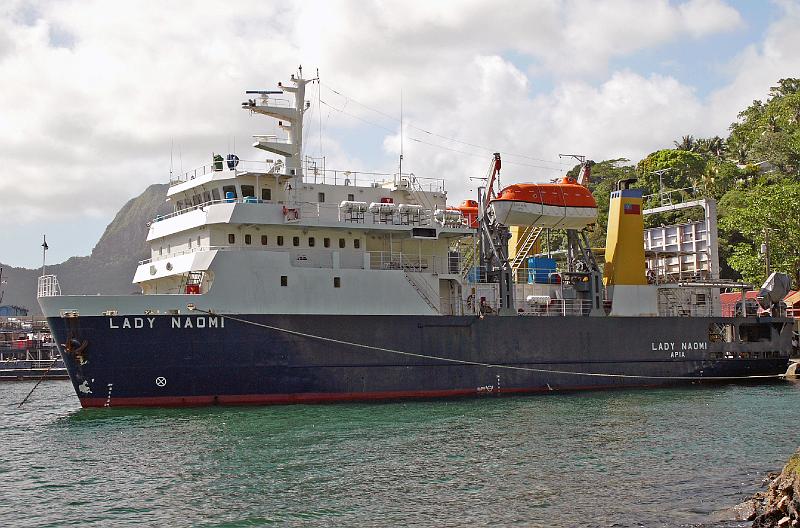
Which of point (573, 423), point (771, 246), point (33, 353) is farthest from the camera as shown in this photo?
point (33, 353)

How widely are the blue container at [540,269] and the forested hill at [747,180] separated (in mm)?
14131

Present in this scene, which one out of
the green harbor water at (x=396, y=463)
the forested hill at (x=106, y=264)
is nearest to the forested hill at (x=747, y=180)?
the green harbor water at (x=396, y=463)

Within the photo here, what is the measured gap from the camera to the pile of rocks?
9.01m

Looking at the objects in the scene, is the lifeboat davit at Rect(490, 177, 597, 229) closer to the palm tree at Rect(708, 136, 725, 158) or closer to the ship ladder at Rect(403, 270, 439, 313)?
the ship ladder at Rect(403, 270, 439, 313)

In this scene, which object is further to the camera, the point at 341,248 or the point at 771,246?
the point at 771,246

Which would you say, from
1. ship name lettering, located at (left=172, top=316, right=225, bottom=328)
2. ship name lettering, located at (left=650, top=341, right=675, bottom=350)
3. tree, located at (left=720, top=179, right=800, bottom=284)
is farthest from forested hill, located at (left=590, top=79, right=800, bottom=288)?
ship name lettering, located at (left=172, top=316, right=225, bottom=328)

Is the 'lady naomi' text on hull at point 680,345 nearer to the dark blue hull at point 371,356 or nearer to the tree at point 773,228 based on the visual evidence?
the dark blue hull at point 371,356

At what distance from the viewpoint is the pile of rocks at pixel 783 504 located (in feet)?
29.6

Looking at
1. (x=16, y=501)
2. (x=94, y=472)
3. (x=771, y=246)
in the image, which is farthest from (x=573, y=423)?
(x=771, y=246)

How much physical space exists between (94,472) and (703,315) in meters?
21.3

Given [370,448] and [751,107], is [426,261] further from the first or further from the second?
[751,107]

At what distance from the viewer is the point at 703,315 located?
28.9 metres

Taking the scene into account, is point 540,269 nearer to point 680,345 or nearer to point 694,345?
point 680,345

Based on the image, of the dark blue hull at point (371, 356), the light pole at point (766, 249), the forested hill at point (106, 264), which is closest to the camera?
the dark blue hull at point (371, 356)
